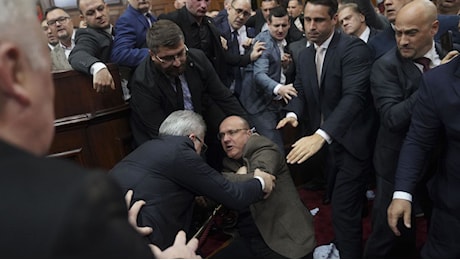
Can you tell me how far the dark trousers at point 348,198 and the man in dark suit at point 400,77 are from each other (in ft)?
0.56

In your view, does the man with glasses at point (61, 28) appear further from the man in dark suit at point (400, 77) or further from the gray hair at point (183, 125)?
the man in dark suit at point (400, 77)

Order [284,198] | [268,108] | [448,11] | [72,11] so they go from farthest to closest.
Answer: [72,11], [268,108], [448,11], [284,198]

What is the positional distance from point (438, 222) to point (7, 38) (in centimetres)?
179

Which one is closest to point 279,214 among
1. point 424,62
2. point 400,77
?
point 400,77

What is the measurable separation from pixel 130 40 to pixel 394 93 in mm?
1621

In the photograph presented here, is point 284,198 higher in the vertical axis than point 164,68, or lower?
lower

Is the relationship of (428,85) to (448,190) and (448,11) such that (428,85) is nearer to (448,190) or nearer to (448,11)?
(448,190)

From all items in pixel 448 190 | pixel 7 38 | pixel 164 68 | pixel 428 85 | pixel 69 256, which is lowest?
pixel 448 190

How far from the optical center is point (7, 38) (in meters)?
Result: 0.52

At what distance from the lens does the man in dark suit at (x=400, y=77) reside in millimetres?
2088

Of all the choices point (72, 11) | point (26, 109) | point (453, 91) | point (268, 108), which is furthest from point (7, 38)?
point (72, 11)

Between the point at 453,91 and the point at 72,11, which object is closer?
the point at 453,91

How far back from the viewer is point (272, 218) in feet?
7.94

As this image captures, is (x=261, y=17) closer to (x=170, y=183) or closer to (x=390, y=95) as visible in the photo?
(x=390, y=95)
